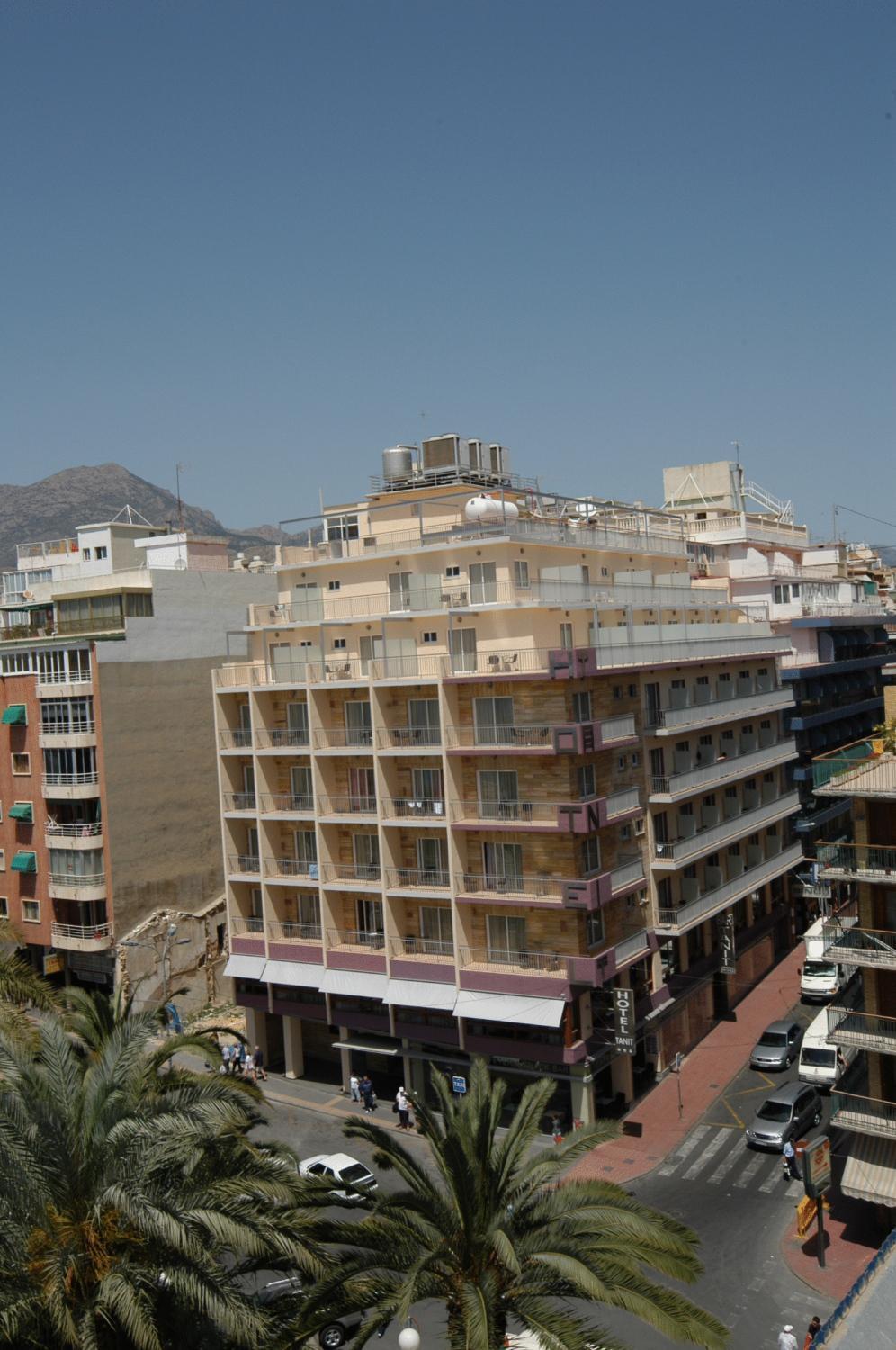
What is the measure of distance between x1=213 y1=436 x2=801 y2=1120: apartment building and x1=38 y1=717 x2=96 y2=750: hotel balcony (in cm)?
856

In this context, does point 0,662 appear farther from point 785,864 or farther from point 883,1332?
point 883,1332

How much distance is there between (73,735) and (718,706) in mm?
29279

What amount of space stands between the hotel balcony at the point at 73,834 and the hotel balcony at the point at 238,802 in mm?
8641

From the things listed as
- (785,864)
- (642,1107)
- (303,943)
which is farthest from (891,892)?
(785,864)

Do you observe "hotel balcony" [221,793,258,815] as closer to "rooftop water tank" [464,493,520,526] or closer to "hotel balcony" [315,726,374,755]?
"hotel balcony" [315,726,374,755]

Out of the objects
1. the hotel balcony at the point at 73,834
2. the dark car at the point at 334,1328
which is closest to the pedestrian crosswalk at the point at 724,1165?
the dark car at the point at 334,1328

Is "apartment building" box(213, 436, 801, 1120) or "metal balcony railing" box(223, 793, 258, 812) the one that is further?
"metal balcony railing" box(223, 793, 258, 812)

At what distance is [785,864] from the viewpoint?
57.9 metres

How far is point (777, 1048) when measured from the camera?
45469 millimetres

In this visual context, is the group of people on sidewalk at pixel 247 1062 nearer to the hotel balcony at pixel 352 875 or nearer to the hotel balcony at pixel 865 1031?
the hotel balcony at pixel 352 875

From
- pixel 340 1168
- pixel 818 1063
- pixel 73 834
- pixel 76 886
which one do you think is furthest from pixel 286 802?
pixel 818 1063

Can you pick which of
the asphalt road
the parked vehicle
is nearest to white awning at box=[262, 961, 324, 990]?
the asphalt road

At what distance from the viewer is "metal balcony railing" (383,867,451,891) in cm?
4119

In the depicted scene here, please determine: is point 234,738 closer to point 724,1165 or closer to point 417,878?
point 417,878
